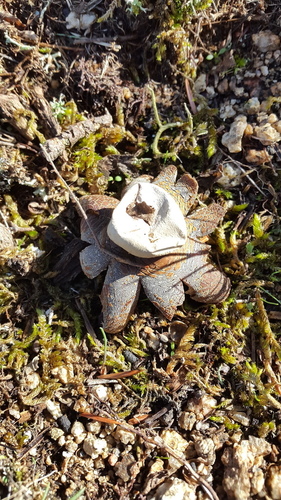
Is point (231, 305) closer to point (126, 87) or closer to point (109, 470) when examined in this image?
point (109, 470)

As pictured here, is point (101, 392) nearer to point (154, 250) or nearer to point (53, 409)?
point (53, 409)

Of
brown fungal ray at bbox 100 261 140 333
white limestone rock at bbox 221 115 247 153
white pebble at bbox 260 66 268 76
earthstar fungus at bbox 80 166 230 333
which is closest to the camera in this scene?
earthstar fungus at bbox 80 166 230 333

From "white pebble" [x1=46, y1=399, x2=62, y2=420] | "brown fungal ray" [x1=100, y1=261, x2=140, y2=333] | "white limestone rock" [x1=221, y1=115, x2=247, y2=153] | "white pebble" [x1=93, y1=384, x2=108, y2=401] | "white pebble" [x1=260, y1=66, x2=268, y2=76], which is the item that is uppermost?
"white pebble" [x1=260, y1=66, x2=268, y2=76]

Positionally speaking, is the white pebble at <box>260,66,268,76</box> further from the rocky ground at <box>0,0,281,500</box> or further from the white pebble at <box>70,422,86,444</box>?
the white pebble at <box>70,422,86,444</box>

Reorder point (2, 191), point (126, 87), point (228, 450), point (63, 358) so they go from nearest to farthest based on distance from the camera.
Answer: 1. point (228, 450)
2. point (63, 358)
3. point (2, 191)
4. point (126, 87)

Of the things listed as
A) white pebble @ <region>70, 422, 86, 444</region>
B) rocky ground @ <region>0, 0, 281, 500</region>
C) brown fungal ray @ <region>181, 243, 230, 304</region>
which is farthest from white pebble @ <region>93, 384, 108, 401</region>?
brown fungal ray @ <region>181, 243, 230, 304</region>

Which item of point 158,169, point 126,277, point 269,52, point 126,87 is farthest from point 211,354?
point 269,52

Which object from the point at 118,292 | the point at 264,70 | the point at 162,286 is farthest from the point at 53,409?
the point at 264,70
